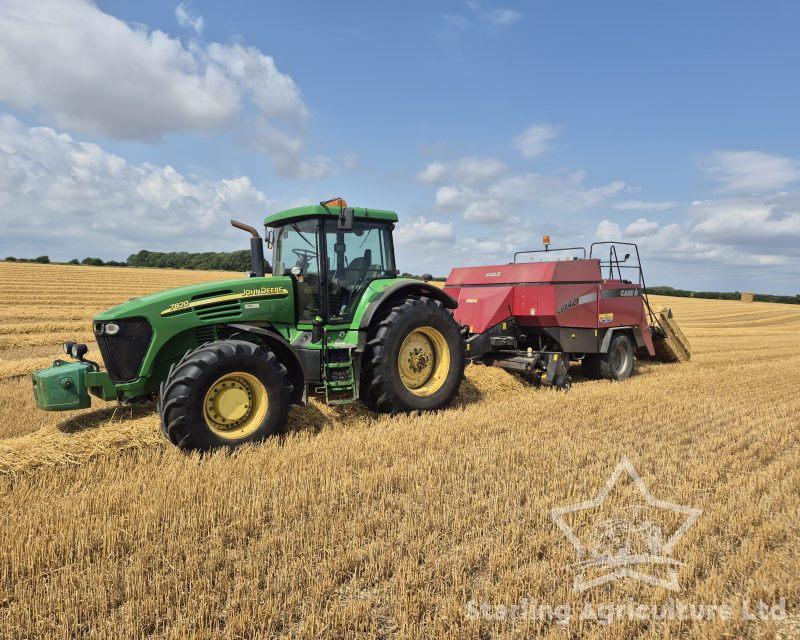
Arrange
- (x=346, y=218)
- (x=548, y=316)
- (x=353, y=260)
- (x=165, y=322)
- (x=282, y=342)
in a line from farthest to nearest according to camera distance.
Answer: (x=548, y=316) → (x=353, y=260) → (x=346, y=218) → (x=282, y=342) → (x=165, y=322)

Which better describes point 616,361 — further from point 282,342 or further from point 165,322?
point 165,322

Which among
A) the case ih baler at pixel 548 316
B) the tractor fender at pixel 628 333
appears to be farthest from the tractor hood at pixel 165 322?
the tractor fender at pixel 628 333

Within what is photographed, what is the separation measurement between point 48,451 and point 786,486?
582 cm

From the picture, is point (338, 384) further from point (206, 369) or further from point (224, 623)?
point (224, 623)

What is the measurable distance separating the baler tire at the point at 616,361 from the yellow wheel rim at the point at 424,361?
3736 millimetres

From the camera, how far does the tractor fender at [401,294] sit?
5.95 meters

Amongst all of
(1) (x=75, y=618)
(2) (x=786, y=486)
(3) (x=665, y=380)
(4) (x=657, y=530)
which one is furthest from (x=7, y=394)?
(3) (x=665, y=380)

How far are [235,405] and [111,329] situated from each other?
1.29 metres

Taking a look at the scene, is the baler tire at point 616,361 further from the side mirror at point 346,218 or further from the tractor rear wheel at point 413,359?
the side mirror at point 346,218

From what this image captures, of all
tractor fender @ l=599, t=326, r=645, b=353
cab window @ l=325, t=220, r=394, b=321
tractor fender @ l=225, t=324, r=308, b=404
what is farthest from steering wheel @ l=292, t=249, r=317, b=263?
tractor fender @ l=599, t=326, r=645, b=353

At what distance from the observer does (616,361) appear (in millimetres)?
9477

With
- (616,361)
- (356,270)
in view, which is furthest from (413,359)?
(616,361)

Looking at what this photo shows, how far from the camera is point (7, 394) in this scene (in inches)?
308

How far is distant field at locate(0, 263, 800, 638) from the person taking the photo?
8.51 feet
